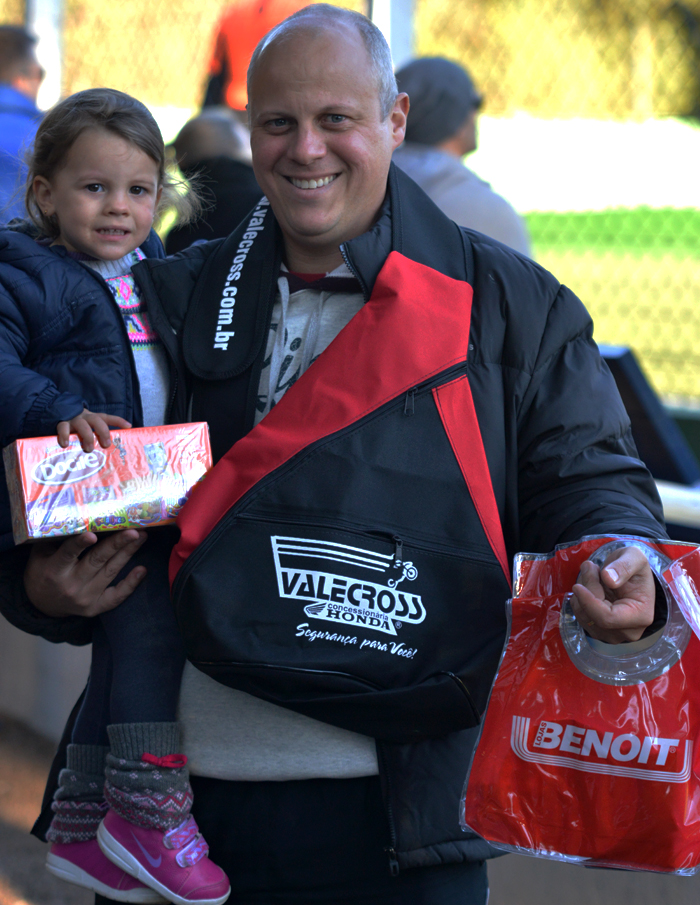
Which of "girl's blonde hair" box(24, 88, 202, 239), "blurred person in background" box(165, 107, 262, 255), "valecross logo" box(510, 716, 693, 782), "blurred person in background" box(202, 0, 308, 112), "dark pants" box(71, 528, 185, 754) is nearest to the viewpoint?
"valecross logo" box(510, 716, 693, 782)

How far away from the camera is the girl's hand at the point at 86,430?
161 centimetres

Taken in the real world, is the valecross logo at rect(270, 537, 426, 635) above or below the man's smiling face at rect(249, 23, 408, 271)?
below

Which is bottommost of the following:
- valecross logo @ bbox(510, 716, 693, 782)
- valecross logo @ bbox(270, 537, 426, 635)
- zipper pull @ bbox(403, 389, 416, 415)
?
valecross logo @ bbox(510, 716, 693, 782)

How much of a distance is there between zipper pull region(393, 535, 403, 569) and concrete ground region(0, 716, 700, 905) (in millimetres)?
681

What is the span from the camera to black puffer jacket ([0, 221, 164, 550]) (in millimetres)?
1804

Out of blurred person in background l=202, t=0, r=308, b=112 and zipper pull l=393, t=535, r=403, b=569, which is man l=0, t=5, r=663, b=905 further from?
blurred person in background l=202, t=0, r=308, b=112

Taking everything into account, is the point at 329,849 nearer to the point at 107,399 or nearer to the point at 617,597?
the point at 617,597

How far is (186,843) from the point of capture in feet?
5.57

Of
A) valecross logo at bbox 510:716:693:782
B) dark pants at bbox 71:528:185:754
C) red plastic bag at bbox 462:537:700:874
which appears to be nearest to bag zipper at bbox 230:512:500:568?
red plastic bag at bbox 462:537:700:874

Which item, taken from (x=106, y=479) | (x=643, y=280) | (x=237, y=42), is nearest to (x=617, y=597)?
(x=106, y=479)

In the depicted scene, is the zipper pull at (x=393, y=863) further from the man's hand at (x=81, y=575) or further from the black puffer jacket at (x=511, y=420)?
the man's hand at (x=81, y=575)

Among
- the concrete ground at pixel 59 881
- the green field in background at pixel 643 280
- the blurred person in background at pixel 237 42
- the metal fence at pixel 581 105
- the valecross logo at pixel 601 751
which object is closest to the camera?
the valecross logo at pixel 601 751

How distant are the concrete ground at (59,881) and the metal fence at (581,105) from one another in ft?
10.2

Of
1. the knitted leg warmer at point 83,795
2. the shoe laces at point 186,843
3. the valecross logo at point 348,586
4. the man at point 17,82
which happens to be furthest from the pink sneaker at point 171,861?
the man at point 17,82
